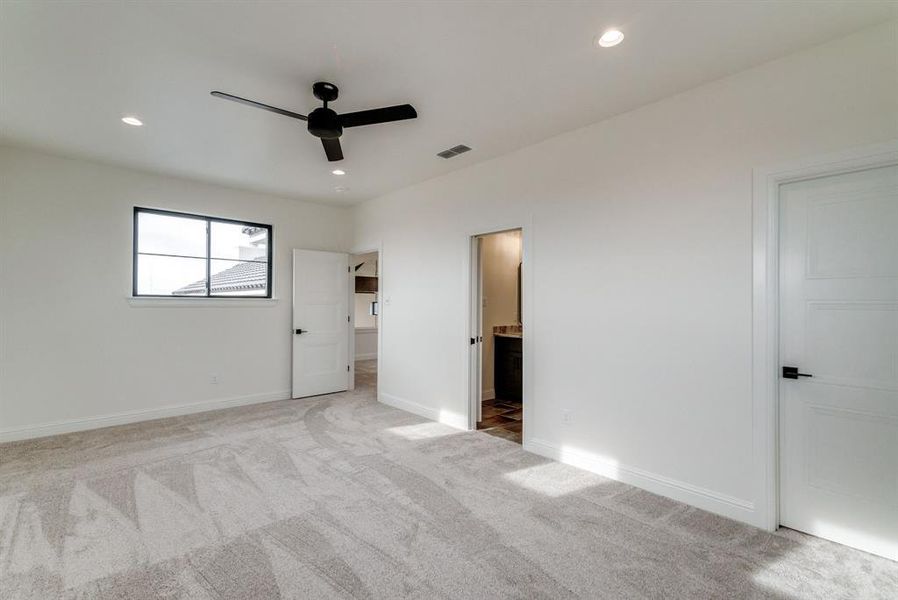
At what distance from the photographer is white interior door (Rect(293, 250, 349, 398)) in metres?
5.59

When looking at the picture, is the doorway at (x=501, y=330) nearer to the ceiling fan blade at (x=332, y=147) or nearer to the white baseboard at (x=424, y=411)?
the white baseboard at (x=424, y=411)

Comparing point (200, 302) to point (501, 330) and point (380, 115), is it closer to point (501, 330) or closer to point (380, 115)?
point (380, 115)

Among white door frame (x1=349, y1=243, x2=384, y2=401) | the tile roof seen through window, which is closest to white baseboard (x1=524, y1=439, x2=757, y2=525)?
white door frame (x1=349, y1=243, x2=384, y2=401)

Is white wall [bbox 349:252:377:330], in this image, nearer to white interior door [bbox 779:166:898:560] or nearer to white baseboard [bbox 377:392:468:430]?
white baseboard [bbox 377:392:468:430]

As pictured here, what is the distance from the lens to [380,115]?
99.6 inches

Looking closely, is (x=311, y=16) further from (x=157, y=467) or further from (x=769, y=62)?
(x=157, y=467)

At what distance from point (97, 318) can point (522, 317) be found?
447 cm

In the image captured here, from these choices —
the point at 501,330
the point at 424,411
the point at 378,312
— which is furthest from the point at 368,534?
the point at 501,330

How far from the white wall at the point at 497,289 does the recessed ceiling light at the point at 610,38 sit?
3.16 meters

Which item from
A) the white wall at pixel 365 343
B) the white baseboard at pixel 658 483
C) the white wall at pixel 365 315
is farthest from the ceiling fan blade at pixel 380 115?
the white wall at pixel 365 343

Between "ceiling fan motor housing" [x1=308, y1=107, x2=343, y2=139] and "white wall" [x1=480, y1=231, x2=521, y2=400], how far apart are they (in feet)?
9.76

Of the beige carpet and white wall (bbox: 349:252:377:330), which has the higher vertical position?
white wall (bbox: 349:252:377:330)

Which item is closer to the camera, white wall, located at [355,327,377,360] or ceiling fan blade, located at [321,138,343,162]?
ceiling fan blade, located at [321,138,343,162]

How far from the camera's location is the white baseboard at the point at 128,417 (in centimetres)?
388
